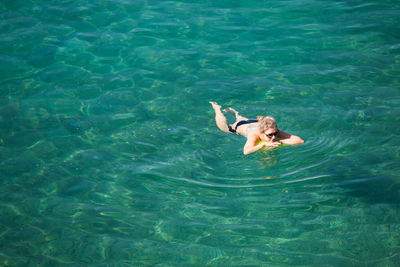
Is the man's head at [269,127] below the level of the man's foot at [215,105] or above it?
above

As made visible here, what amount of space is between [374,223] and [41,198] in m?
5.53

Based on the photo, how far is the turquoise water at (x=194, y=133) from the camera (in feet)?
19.4

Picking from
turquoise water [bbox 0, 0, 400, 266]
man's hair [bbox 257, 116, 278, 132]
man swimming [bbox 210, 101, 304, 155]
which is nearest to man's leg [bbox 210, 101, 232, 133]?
man swimming [bbox 210, 101, 304, 155]

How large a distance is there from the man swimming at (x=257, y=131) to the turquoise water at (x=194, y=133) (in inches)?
9.5

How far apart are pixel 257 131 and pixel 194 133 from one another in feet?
4.90

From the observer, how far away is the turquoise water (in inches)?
233

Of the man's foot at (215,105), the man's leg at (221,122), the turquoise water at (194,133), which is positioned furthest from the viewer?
the man's foot at (215,105)

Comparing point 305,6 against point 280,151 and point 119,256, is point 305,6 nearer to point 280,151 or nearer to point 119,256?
point 280,151

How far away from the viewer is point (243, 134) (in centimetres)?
826

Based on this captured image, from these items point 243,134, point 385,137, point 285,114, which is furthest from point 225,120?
point 385,137

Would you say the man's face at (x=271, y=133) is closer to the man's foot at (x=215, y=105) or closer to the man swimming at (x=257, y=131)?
the man swimming at (x=257, y=131)

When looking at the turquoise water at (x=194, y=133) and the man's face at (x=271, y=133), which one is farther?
the man's face at (x=271, y=133)

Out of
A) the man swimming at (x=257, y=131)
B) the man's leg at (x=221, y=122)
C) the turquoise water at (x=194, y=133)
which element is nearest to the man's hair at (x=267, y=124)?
the man swimming at (x=257, y=131)

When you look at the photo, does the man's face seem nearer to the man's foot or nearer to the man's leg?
the man's leg
